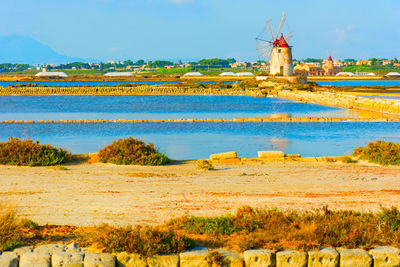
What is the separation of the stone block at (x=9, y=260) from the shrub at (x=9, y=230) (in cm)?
12

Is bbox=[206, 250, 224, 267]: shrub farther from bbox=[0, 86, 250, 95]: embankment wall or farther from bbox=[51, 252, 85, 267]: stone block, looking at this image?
bbox=[0, 86, 250, 95]: embankment wall

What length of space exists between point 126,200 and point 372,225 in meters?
3.31

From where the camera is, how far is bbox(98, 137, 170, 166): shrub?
10.6 meters

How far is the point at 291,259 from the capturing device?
4.46 meters

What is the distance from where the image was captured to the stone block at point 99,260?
4348mm

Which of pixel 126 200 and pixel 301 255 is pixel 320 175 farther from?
pixel 301 255

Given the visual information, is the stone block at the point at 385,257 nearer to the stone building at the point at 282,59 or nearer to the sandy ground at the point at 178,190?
the sandy ground at the point at 178,190

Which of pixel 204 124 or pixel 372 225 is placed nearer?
pixel 372 225

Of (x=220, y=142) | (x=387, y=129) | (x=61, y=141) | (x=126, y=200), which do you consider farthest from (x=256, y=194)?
(x=387, y=129)

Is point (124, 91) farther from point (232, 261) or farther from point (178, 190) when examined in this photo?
point (232, 261)

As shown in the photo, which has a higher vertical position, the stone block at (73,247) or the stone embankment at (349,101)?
the stone block at (73,247)

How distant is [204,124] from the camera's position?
23.4 meters

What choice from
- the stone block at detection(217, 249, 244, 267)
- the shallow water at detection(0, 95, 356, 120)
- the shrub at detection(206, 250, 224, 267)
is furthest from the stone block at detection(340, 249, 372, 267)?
the shallow water at detection(0, 95, 356, 120)

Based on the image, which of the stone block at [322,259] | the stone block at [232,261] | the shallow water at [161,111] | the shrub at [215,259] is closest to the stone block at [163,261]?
the shrub at [215,259]
